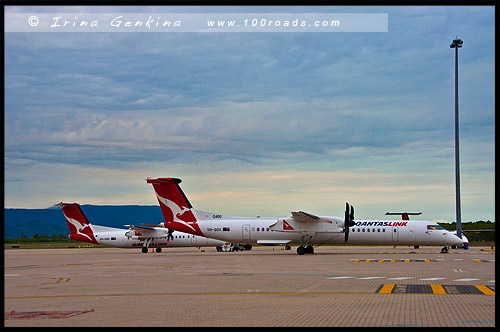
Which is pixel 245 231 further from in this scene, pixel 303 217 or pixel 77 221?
pixel 77 221

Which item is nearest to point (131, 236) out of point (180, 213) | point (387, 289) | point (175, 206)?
point (175, 206)

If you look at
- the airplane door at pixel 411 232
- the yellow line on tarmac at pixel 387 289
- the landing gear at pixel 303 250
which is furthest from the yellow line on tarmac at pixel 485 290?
the airplane door at pixel 411 232

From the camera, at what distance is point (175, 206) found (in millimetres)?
56750

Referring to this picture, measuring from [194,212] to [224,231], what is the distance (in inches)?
148

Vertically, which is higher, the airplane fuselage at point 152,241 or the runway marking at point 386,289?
the runway marking at point 386,289

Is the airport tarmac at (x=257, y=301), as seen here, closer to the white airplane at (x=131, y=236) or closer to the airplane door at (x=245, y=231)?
the airplane door at (x=245, y=231)

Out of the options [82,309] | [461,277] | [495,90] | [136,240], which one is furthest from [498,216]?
[136,240]

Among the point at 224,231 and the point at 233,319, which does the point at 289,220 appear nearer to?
the point at 224,231

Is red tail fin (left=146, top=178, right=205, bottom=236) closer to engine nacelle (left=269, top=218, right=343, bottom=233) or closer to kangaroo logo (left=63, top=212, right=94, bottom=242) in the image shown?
engine nacelle (left=269, top=218, right=343, bottom=233)

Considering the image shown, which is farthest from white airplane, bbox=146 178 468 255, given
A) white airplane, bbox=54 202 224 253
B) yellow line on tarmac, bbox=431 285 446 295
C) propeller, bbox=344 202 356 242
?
yellow line on tarmac, bbox=431 285 446 295

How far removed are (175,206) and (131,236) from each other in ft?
46.3

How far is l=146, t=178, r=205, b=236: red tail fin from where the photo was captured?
55594 millimetres

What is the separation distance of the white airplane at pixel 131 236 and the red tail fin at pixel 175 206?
8.89m

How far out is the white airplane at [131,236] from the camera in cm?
6712
